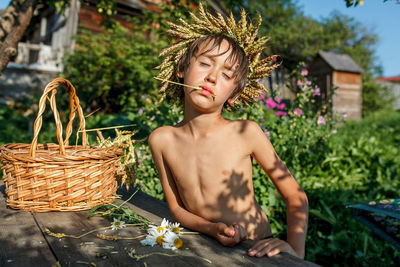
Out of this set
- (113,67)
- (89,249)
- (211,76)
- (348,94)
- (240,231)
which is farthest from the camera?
→ (348,94)

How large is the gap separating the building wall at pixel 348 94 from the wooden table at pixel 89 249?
37.0 feet

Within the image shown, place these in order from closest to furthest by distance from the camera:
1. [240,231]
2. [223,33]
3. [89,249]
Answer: [89,249] < [240,231] < [223,33]

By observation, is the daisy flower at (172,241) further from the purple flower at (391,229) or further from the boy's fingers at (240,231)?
the purple flower at (391,229)

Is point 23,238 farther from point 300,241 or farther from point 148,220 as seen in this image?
point 300,241

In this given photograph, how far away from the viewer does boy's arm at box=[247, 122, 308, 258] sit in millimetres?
1513

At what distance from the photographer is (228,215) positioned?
1.66 meters

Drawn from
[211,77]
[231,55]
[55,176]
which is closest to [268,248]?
[211,77]

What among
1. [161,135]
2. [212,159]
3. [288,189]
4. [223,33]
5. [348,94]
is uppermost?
[348,94]

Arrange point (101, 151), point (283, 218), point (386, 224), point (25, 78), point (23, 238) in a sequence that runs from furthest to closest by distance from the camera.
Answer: point (25, 78)
point (283, 218)
point (386, 224)
point (101, 151)
point (23, 238)

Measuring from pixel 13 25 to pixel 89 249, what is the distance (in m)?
3.47

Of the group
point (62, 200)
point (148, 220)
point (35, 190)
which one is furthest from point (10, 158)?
point (148, 220)

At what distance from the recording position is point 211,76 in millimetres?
1614

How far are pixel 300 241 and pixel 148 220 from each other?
74 centimetres

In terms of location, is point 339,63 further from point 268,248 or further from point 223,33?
point 268,248
